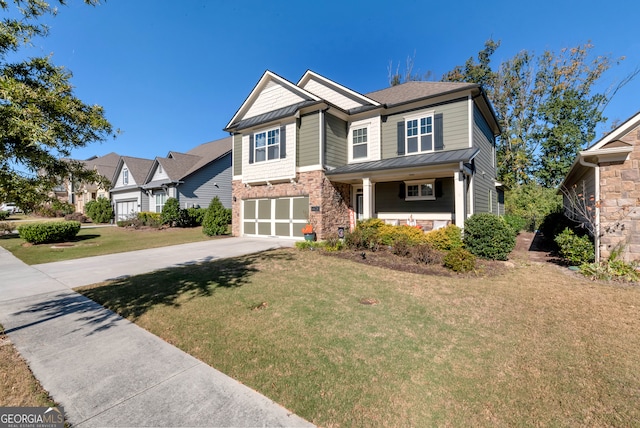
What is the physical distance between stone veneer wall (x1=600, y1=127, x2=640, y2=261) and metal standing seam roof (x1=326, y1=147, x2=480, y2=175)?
3754 mm

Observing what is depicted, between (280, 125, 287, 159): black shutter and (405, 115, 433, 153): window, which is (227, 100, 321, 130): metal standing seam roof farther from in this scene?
(405, 115, 433, 153): window

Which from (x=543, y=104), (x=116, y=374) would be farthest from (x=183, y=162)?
(x=543, y=104)

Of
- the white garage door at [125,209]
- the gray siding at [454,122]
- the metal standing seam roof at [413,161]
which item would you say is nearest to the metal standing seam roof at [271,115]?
the metal standing seam roof at [413,161]

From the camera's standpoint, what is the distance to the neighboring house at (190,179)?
2238 centimetres

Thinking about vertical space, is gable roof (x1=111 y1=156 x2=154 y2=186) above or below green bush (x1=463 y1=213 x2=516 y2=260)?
above

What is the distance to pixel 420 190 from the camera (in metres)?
13.3

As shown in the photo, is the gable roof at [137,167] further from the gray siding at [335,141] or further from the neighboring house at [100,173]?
the gray siding at [335,141]

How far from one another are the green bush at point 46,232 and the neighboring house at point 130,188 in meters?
10.2

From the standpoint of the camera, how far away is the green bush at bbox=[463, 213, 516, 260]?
865 cm

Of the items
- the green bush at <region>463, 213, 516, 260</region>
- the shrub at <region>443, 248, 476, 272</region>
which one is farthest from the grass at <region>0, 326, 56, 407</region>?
the green bush at <region>463, 213, 516, 260</region>

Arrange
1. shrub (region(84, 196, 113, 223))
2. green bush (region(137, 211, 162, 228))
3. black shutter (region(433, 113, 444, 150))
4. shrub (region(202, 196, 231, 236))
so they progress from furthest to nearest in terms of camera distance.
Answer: shrub (region(84, 196, 113, 223)), green bush (region(137, 211, 162, 228)), shrub (region(202, 196, 231, 236)), black shutter (region(433, 113, 444, 150))

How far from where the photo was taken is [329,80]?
15094 mm

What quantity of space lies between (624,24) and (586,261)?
58.1 ft

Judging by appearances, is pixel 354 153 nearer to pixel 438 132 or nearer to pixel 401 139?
pixel 401 139
